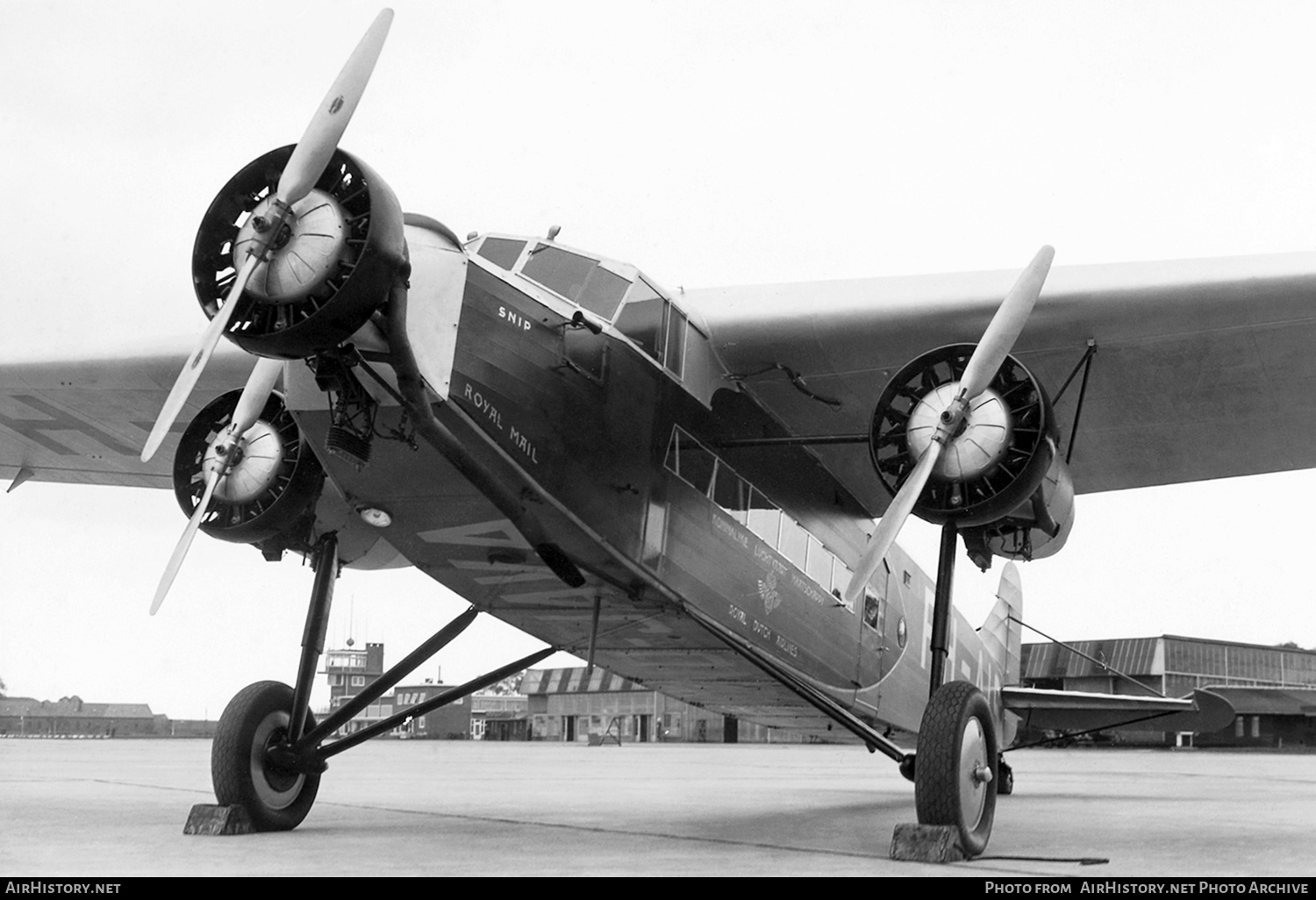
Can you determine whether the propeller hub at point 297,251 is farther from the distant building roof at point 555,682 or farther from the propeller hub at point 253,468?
the distant building roof at point 555,682

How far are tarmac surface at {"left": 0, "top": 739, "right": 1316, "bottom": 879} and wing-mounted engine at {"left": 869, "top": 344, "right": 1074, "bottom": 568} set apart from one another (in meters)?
2.41

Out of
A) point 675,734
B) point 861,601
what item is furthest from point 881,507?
point 675,734

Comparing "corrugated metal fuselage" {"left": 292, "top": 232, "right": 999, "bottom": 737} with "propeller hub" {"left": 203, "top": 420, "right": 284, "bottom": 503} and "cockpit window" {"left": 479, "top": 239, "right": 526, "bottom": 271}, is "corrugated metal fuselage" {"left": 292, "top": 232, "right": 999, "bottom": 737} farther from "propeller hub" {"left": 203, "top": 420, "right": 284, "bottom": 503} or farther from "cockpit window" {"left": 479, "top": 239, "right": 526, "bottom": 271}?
"propeller hub" {"left": 203, "top": 420, "right": 284, "bottom": 503}

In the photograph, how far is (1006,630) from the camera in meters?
17.3

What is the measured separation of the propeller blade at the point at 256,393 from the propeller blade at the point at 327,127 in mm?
2512

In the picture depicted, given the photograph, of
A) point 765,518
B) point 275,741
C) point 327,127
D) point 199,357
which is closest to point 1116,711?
point 765,518

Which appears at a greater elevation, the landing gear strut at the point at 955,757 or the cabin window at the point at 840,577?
the cabin window at the point at 840,577

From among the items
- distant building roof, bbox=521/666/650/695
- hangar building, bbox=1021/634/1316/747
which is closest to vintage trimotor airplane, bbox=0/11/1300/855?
hangar building, bbox=1021/634/1316/747

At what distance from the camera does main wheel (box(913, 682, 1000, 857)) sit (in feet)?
27.7

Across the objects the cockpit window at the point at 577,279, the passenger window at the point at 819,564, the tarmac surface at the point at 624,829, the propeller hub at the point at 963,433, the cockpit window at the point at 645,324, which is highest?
the cockpit window at the point at 577,279

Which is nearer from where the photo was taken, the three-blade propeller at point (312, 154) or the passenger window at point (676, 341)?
the three-blade propeller at point (312, 154)

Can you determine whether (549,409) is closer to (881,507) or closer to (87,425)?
(881,507)

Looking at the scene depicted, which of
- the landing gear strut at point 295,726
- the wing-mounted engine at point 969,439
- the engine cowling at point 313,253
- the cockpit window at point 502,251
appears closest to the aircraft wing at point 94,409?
the landing gear strut at point 295,726

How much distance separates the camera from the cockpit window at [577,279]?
8.61m
